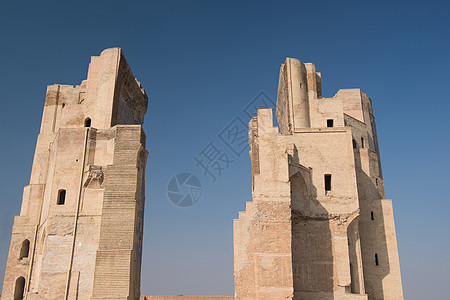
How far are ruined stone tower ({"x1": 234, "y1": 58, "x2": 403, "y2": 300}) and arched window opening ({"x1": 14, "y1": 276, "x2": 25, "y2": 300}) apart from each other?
30.2 feet

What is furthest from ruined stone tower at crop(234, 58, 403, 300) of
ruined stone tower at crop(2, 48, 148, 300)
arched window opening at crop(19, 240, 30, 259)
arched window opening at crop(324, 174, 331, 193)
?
arched window opening at crop(19, 240, 30, 259)

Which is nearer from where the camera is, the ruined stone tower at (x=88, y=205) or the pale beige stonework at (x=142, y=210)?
the ruined stone tower at (x=88, y=205)

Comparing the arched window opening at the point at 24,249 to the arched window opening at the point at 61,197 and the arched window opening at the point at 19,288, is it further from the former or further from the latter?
the arched window opening at the point at 61,197

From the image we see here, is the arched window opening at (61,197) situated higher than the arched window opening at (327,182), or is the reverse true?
the arched window opening at (327,182)

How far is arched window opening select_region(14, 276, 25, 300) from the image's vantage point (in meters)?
18.9

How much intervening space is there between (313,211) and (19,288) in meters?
13.7

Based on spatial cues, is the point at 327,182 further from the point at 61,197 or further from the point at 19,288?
the point at 19,288

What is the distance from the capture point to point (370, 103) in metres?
29.9

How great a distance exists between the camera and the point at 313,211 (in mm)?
21891

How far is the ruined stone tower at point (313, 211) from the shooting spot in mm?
18406

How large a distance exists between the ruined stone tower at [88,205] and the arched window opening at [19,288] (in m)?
0.04

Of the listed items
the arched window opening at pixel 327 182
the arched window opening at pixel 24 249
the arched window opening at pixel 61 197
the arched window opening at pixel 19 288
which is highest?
the arched window opening at pixel 327 182

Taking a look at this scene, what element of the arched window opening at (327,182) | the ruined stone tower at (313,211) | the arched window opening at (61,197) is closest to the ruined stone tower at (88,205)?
the arched window opening at (61,197)

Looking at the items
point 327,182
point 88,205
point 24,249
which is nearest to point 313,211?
point 327,182
